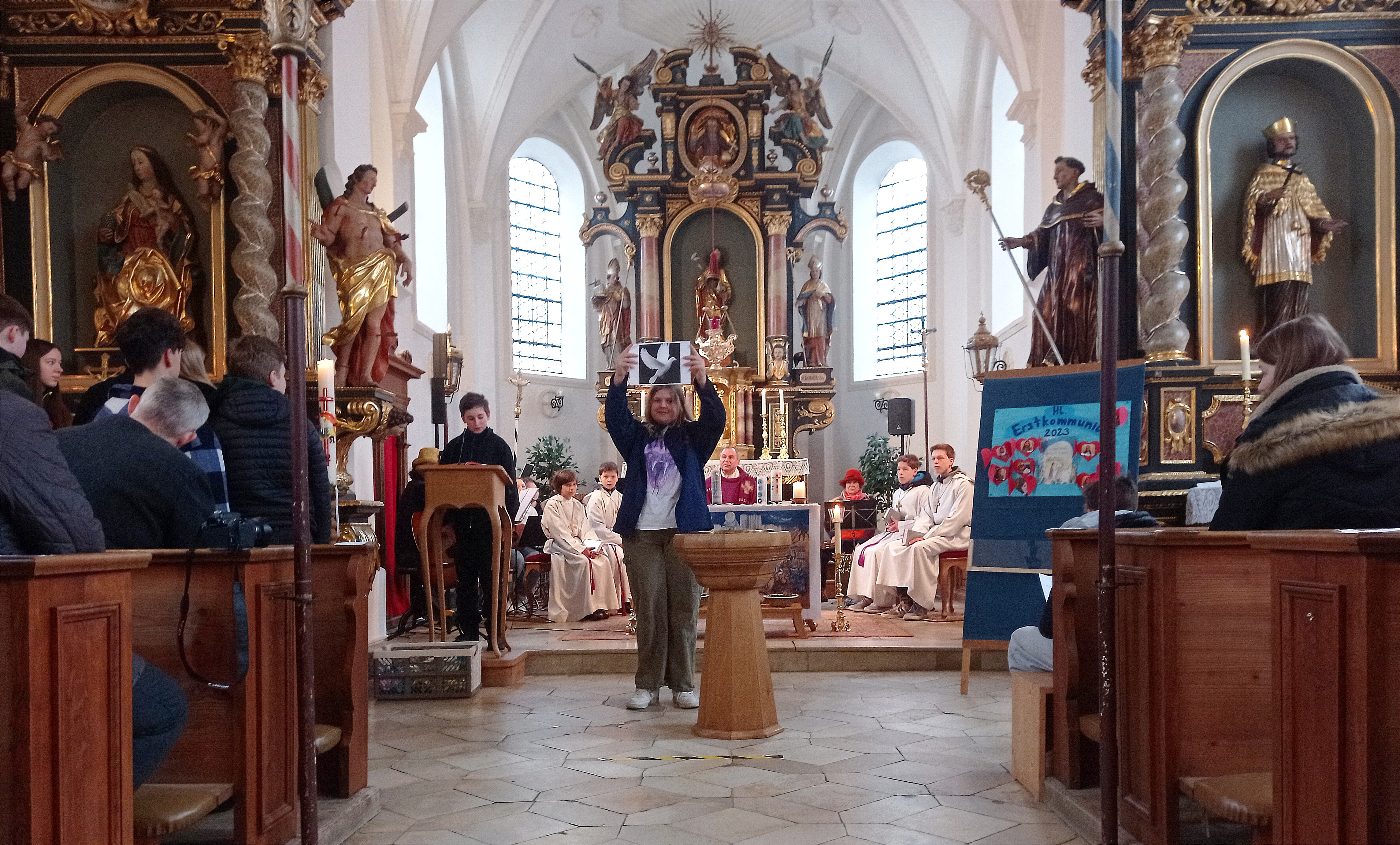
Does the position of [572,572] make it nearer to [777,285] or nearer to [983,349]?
[983,349]

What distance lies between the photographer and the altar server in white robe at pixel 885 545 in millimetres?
9914

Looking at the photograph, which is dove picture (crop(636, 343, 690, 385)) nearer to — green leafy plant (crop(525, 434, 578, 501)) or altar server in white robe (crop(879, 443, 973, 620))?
altar server in white robe (crop(879, 443, 973, 620))

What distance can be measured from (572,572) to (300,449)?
693 centimetres

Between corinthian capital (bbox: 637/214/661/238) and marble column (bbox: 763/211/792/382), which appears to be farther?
corinthian capital (bbox: 637/214/661/238)

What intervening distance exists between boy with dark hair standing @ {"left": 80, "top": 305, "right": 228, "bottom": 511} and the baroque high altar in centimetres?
1289

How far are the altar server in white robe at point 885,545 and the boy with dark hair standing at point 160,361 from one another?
22.6ft

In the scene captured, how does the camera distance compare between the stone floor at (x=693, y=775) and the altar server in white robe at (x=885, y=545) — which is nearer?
the stone floor at (x=693, y=775)

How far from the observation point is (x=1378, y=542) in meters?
2.12

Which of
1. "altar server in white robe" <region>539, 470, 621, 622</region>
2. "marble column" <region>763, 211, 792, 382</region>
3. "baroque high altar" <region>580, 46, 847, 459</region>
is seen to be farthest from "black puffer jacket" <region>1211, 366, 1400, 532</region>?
"marble column" <region>763, 211, 792, 382</region>

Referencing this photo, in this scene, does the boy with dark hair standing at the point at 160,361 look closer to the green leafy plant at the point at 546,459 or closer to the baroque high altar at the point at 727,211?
the green leafy plant at the point at 546,459

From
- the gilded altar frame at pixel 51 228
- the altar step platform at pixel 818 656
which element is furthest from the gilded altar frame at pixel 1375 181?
the gilded altar frame at pixel 51 228

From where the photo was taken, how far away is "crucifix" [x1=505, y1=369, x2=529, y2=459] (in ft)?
53.2

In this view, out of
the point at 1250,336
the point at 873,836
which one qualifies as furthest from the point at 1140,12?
the point at 873,836

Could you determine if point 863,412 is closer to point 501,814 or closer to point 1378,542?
point 501,814
